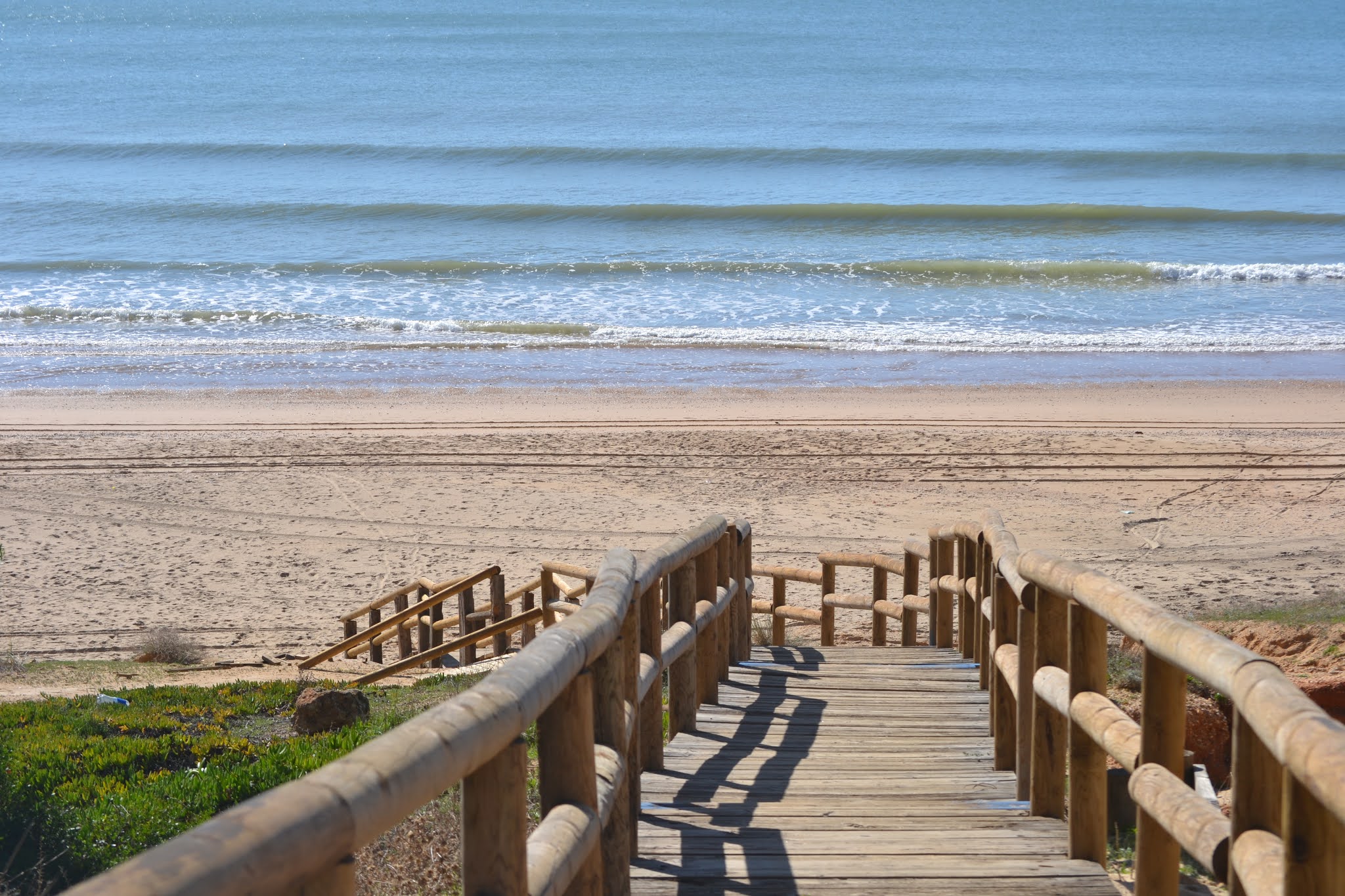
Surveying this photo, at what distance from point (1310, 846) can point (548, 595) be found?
8074 millimetres

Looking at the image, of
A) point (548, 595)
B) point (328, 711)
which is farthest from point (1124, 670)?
point (328, 711)

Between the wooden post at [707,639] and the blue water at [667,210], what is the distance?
14946mm

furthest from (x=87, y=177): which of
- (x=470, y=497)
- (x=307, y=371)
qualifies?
(x=470, y=497)

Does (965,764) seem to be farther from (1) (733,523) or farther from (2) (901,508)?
(2) (901,508)

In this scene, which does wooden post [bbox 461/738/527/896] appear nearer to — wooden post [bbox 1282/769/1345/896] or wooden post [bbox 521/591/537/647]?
wooden post [bbox 1282/769/1345/896]

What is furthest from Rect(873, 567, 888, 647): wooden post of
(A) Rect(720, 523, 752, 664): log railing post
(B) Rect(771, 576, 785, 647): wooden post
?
(A) Rect(720, 523, 752, 664): log railing post

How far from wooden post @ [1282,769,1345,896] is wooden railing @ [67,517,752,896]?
1.15 meters

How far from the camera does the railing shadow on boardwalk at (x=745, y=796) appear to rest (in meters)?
3.55

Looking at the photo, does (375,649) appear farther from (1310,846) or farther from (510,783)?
(1310,846)

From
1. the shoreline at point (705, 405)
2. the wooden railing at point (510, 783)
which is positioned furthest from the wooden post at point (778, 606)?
the shoreline at point (705, 405)

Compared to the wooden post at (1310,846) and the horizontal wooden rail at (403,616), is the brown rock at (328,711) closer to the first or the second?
the horizontal wooden rail at (403,616)

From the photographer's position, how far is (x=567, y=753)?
2562 millimetres

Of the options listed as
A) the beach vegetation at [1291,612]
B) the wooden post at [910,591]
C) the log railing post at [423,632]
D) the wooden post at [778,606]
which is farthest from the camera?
Result: the log railing post at [423,632]

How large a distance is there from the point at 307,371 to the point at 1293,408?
15820 millimetres
